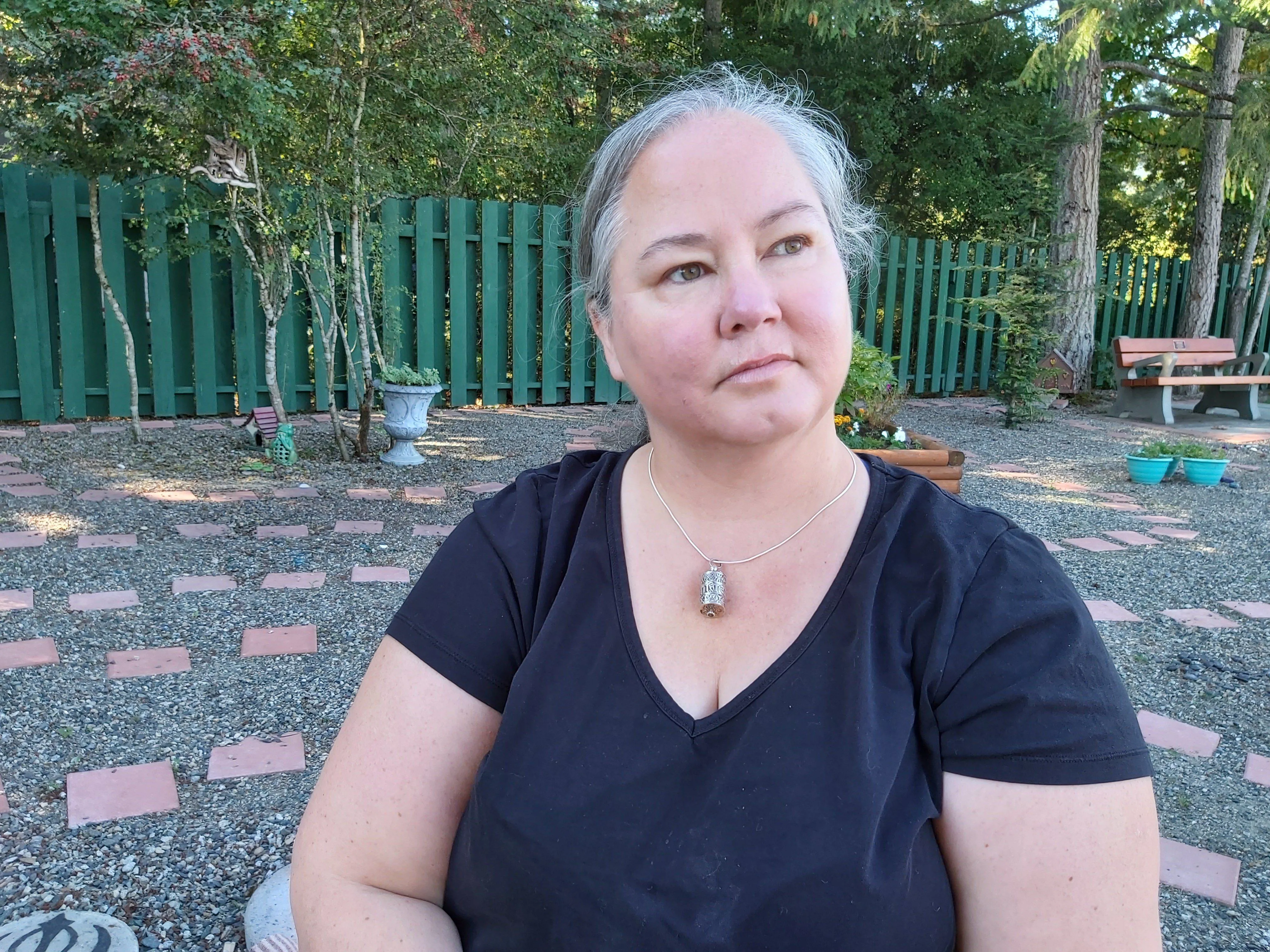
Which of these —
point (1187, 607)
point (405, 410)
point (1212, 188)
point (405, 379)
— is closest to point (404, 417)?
point (405, 410)

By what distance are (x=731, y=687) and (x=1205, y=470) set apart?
6194 millimetres

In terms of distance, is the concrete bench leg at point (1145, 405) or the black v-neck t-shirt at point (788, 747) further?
the concrete bench leg at point (1145, 405)

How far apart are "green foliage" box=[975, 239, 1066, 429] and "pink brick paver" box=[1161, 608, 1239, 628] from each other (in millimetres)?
5052

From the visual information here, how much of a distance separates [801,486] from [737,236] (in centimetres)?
32

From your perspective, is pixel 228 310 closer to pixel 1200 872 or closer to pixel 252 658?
pixel 252 658

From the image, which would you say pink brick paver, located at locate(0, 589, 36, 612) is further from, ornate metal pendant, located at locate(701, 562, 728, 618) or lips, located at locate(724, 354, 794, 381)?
lips, located at locate(724, 354, 794, 381)

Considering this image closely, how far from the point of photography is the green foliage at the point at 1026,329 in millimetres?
8523

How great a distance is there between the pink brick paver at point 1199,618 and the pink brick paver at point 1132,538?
3.06 feet

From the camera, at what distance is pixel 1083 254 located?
1012cm

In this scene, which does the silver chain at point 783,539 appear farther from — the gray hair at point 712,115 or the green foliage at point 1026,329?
the green foliage at point 1026,329

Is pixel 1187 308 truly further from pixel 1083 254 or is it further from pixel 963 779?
pixel 963 779

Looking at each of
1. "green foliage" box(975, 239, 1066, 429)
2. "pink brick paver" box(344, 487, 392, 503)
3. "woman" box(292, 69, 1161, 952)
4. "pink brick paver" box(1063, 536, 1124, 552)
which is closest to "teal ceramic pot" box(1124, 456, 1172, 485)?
"pink brick paver" box(1063, 536, 1124, 552)

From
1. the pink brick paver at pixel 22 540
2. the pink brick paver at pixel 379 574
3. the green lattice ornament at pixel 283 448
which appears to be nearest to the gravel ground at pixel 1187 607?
the pink brick paver at pixel 379 574

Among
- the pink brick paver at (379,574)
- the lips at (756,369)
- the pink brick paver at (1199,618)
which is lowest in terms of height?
the pink brick paver at (1199,618)
